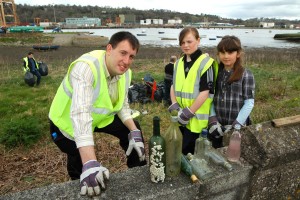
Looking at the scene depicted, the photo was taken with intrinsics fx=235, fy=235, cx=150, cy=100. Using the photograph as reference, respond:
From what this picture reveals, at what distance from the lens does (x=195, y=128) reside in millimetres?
3354

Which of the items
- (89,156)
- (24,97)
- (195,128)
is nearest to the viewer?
(89,156)

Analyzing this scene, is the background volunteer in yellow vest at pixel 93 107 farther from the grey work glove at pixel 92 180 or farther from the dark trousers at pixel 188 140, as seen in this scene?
the dark trousers at pixel 188 140

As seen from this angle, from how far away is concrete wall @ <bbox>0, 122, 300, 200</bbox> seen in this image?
1678 millimetres

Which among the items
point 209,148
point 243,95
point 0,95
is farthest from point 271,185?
point 0,95

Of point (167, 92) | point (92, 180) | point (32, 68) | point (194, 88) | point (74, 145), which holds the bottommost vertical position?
point (167, 92)

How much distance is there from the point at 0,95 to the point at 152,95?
5841mm

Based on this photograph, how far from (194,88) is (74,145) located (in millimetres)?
1726

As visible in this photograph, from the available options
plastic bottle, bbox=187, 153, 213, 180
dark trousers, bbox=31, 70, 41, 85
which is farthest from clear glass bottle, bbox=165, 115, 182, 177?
dark trousers, bbox=31, 70, 41, 85

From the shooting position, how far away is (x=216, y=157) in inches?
81.3

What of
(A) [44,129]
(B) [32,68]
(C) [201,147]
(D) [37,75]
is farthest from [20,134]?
(B) [32,68]

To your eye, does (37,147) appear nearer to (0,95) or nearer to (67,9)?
(0,95)

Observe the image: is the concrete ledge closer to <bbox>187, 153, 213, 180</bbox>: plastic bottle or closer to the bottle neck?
<bbox>187, 153, 213, 180</bbox>: plastic bottle

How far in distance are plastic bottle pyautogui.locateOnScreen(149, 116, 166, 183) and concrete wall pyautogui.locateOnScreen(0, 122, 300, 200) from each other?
0.08m

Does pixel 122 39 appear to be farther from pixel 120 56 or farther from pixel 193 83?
pixel 193 83
